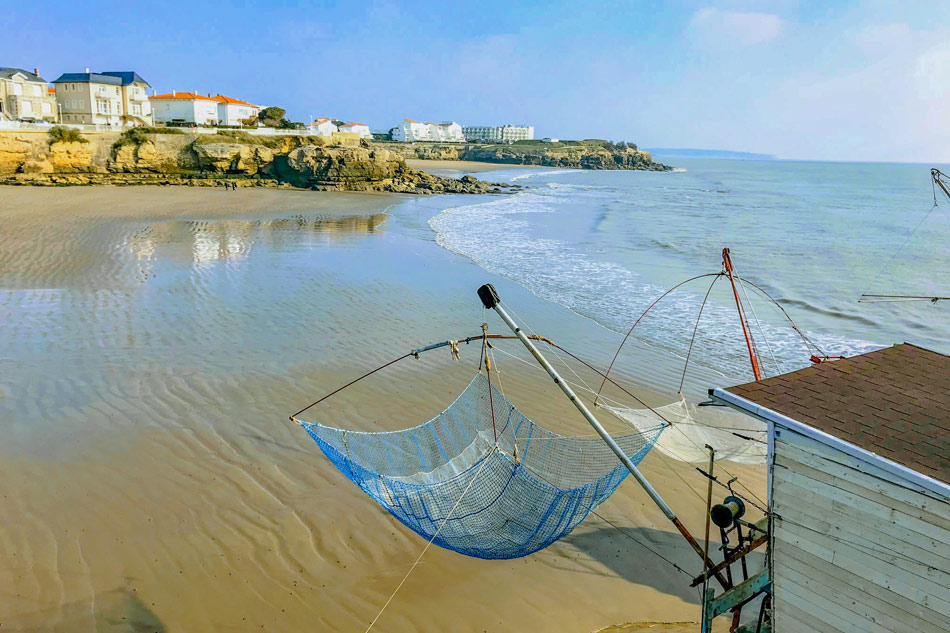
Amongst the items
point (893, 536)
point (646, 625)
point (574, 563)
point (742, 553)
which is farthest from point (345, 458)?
point (893, 536)

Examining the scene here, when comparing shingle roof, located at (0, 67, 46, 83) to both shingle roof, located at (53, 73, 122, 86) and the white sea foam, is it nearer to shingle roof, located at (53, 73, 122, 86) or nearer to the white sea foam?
shingle roof, located at (53, 73, 122, 86)

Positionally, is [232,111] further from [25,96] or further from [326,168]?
[326,168]

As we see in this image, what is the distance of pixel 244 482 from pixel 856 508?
20.6 ft

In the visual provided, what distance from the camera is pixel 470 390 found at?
7438 mm

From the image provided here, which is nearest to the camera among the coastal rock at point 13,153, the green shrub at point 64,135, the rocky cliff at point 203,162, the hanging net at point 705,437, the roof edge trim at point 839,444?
the roof edge trim at point 839,444

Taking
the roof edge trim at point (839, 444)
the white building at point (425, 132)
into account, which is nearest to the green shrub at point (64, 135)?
the roof edge trim at point (839, 444)

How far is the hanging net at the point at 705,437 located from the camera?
282 inches

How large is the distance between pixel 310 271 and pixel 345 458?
43.7 feet

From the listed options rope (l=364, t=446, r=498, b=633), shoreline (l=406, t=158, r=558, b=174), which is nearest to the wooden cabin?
rope (l=364, t=446, r=498, b=633)

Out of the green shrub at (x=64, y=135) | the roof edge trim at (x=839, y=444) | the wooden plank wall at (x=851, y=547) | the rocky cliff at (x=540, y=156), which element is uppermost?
the rocky cliff at (x=540, y=156)

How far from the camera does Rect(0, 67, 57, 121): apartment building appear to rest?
160ft

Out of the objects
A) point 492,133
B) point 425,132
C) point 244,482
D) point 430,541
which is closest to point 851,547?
point 430,541

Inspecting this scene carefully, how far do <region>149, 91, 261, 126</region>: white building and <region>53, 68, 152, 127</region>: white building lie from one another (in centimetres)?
297

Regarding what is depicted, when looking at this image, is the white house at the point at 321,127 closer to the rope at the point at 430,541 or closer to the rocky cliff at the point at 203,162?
the rocky cliff at the point at 203,162
